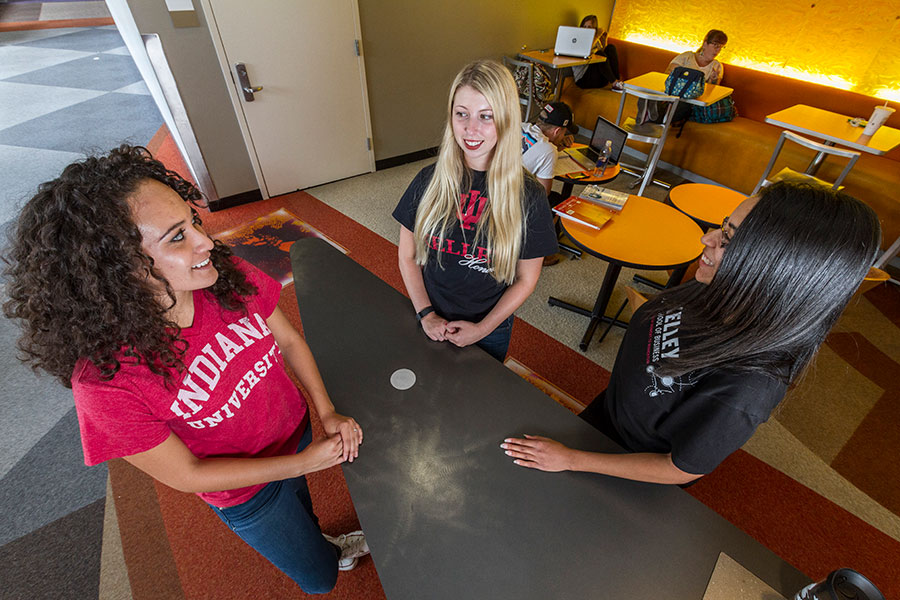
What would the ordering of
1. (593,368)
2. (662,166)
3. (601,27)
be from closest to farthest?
1. (593,368)
2. (662,166)
3. (601,27)

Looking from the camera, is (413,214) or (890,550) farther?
(890,550)

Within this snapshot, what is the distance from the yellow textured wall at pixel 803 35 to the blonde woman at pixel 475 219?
4746 mm

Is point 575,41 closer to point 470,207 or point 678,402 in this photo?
point 470,207

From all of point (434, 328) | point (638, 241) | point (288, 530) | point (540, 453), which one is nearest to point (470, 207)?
point (434, 328)

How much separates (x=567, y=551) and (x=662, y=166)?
5099mm

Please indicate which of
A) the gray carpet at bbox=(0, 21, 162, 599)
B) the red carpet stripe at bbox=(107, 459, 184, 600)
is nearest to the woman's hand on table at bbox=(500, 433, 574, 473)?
the gray carpet at bbox=(0, 21, 162, 599)

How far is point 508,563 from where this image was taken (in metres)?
0.83

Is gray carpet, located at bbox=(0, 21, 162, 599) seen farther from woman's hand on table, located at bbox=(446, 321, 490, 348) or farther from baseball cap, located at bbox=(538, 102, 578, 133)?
baseball cap, located at bbox=(538, 102, 578, 133)

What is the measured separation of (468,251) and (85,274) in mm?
1010

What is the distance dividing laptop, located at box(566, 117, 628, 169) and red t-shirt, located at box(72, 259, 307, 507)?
277 centimetres

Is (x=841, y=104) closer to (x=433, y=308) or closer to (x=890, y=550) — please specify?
(x=890, y=550)

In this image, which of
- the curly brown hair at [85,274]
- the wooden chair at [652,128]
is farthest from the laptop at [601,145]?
the curly brown hair at [85,274]

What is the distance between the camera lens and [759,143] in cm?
394

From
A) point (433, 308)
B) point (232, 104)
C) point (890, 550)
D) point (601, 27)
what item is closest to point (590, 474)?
point (433, 308)
